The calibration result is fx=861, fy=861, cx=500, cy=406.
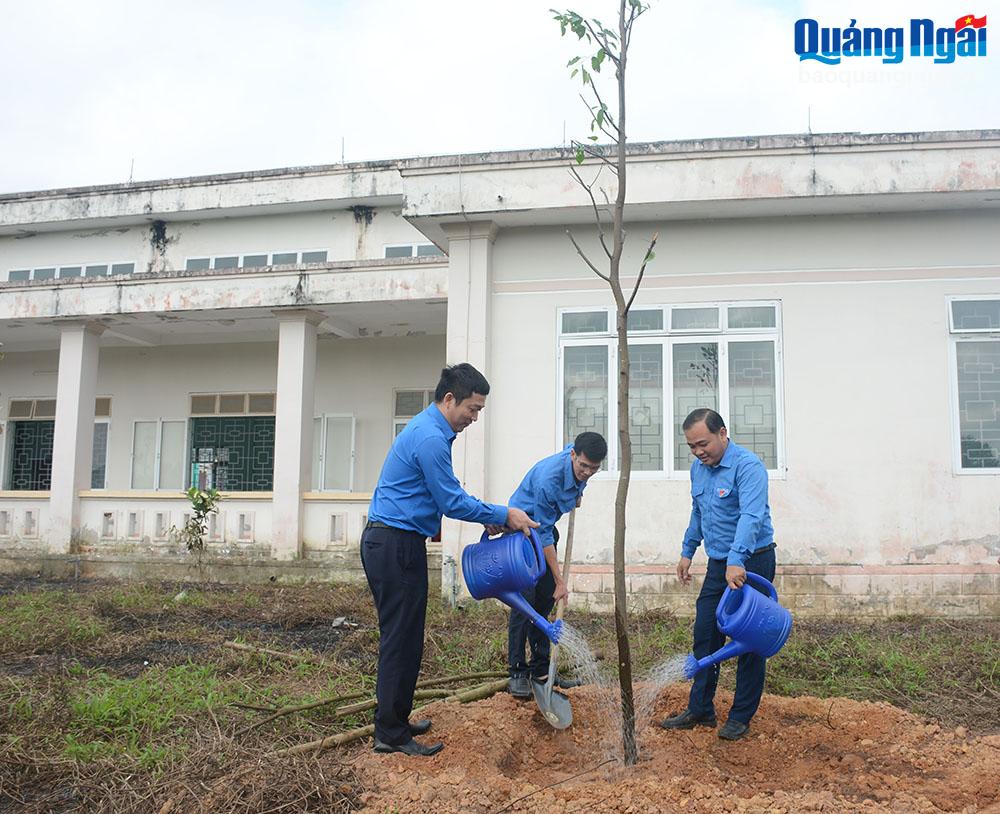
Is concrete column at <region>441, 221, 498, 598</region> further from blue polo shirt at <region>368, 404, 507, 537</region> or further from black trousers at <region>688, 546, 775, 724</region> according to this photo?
blue polo shirt at <region>368, 404, 507, 537</region>

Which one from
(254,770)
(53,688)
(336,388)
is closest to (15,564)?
(336,388)

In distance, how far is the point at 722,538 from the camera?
451cm

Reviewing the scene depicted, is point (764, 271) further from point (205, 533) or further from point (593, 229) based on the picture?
point (205, 533)

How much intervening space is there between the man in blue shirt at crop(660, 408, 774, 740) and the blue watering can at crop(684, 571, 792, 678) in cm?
19

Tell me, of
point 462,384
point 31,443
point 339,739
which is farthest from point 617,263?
point 31,443

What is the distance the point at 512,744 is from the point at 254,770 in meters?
1.30

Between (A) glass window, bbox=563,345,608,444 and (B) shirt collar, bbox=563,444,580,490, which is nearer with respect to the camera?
(B) shirt collar, bbox=563,444,580,490

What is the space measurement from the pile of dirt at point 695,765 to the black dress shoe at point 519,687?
Result: 5cm

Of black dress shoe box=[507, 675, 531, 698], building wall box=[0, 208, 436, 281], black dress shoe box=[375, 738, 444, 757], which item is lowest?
black dress shoe box=[375, 738, 444, 757]

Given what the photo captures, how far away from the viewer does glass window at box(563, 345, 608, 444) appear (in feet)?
27.1

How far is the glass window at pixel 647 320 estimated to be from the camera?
27.0ft

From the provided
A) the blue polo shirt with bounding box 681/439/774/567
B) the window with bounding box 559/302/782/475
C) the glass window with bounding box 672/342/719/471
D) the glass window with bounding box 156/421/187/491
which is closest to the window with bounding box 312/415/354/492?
the glass window with bounding box 156/421/187/491

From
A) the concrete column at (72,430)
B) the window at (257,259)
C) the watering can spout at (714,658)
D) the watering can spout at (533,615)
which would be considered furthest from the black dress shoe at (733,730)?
the window at (257,259)

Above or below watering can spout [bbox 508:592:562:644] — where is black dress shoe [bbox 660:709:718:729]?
below
